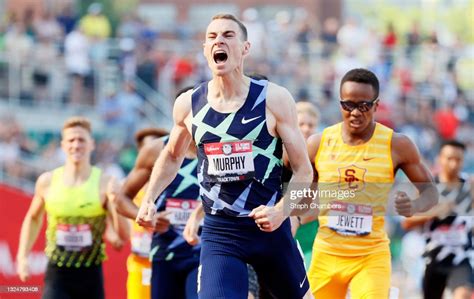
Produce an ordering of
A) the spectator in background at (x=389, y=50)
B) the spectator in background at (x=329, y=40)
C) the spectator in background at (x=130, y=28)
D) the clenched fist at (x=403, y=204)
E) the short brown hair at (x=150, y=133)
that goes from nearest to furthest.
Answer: the clenched fist at (x=403, y=204)
the short brown hair at (x=150, y=133)
the spectator in background at (x=130, y=28)
the spectator in background at (x=389, y=50)
the spectator in background at (x=329, y=40)

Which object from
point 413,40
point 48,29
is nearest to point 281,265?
point 48,29

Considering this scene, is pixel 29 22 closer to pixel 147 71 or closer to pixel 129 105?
pixel 147 71

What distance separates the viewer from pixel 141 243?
976 cm

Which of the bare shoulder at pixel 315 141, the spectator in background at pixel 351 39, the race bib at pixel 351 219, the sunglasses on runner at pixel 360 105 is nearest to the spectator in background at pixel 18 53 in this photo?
the spectator in background at pixel 351 39

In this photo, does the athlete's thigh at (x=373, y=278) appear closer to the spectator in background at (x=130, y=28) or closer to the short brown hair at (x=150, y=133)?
the short brown hair at (x=150, y=133)

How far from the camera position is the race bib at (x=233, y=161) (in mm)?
6680

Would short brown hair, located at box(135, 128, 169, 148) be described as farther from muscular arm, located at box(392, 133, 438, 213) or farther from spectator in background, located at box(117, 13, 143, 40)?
spectator in background, located at box(117, 13, 143, 40)

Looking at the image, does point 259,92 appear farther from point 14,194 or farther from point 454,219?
point 14,194

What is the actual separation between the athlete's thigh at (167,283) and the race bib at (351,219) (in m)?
1.48

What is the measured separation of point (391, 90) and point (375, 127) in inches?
652

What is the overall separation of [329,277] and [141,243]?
7.44 feet

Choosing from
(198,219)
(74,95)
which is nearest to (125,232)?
(198,219)

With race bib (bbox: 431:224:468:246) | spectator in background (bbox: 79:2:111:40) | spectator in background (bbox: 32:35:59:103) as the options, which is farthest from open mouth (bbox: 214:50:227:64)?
spectator in background (bbox: 79:2:111:40)

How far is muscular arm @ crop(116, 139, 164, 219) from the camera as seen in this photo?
8.75 meters
